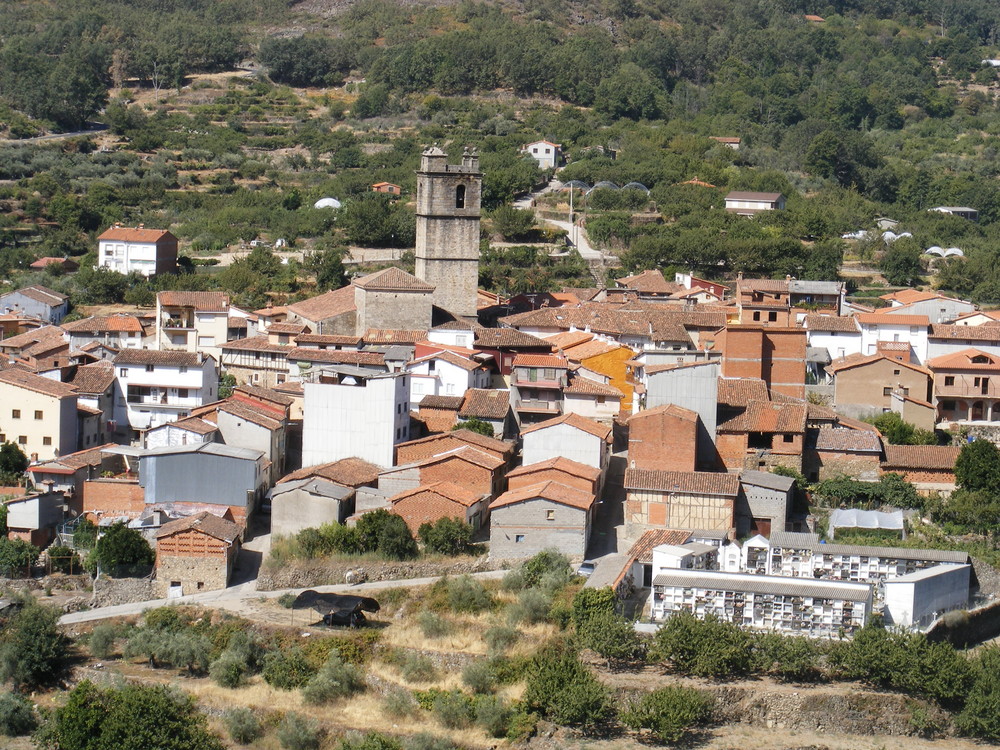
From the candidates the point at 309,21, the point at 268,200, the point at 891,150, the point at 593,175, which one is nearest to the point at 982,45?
the point at 891,150

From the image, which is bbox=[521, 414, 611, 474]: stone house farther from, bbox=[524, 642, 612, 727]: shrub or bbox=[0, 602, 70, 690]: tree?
bbox=[0, 602, 70, 690]: tree

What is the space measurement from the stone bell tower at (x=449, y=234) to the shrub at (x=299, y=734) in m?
15.0

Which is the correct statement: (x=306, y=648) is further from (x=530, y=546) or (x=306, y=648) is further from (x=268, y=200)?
(x=268, y=200)

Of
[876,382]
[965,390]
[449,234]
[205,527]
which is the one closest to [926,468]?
[876,382]

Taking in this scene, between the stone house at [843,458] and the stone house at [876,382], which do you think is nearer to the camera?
the stone house at [843,458]

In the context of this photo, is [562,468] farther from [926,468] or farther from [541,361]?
[926,468]

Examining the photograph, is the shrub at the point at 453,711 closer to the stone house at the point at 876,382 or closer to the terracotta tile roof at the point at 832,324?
the stone house at the point at 876,382

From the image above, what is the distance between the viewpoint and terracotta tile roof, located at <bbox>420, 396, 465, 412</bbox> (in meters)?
30.7

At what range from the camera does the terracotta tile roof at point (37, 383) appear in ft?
101

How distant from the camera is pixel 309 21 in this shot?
8594 cm

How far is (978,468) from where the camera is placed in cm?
2803

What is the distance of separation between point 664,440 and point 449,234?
10360 mm

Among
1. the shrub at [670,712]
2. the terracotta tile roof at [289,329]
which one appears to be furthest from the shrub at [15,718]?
→ the terracotta tile roof at [289,329]

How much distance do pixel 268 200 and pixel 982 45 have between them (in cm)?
6172
